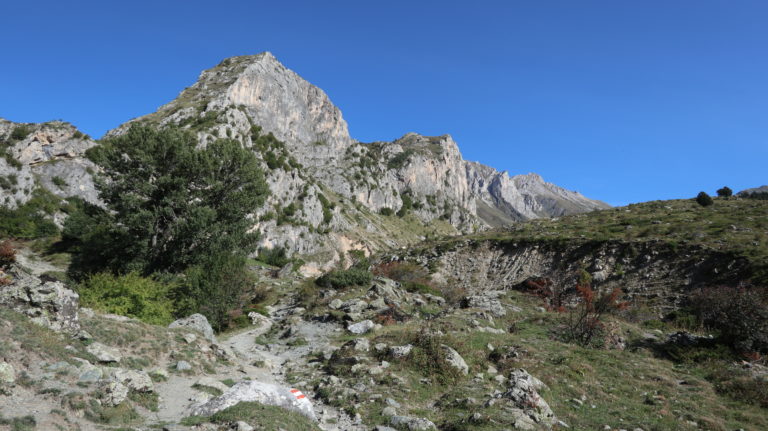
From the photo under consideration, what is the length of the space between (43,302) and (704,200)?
61057 millimetres

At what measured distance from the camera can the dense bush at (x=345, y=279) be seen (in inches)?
1223

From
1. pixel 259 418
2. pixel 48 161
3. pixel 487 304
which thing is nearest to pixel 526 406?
pixel 259 418

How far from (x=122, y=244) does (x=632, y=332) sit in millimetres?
36210

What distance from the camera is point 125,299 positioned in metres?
18.4

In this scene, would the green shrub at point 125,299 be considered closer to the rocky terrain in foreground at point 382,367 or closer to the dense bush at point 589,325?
the rocky terrain in foreground at point 382,367

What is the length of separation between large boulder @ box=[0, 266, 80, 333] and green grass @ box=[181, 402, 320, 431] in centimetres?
683

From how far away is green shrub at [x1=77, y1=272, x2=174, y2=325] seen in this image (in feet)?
58.3

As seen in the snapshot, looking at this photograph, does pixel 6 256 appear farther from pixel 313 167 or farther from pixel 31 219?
pixel 313 167

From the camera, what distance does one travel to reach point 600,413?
10.9 meters

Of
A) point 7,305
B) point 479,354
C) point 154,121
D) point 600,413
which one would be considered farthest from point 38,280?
point 154,121

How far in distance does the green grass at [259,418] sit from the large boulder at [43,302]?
269 inches

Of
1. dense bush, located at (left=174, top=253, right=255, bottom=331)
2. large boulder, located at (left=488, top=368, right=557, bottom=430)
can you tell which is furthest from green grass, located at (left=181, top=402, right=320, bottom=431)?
dense bush, located at (left=174, top=253, right=255, bottom=331)

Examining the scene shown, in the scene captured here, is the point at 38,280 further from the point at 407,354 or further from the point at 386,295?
the point at 386,295

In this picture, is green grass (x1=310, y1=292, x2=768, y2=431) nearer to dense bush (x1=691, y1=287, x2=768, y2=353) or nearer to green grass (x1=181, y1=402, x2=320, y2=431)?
dense bush (x1=691, y1=287, x2=768, y2=353)
